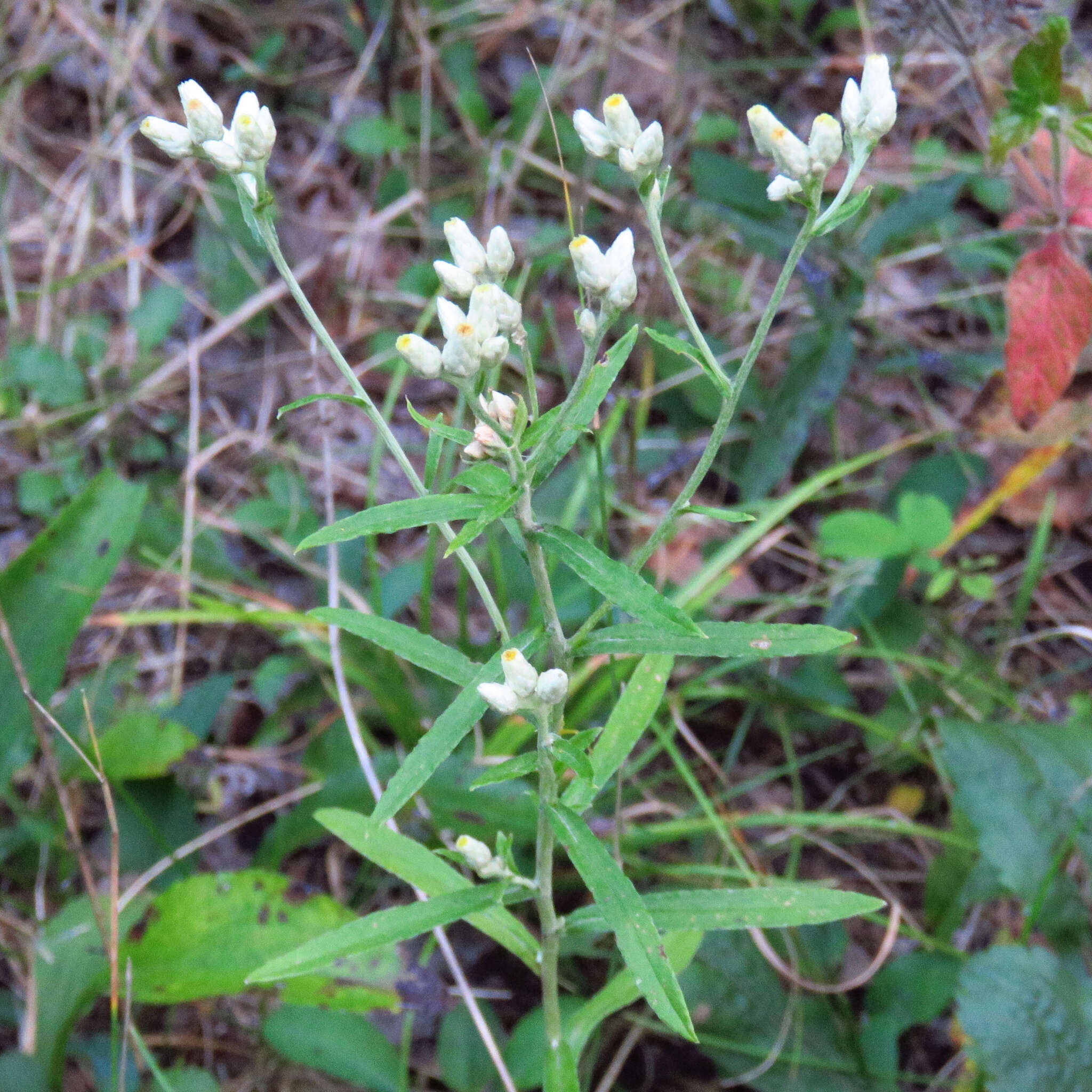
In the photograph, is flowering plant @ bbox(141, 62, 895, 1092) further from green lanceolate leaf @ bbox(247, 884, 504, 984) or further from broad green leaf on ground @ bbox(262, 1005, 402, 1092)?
broad green leaf on ground @ bbox(262, 1005, 402, 1092)

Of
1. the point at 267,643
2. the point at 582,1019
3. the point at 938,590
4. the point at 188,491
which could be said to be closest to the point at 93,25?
the point at 188,491

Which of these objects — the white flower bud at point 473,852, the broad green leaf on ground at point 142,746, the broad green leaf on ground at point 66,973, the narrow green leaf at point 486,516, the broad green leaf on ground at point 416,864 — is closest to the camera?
the narrow green leaf at point 486,516

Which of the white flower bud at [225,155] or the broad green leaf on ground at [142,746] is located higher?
the white flower bud at [225,155]

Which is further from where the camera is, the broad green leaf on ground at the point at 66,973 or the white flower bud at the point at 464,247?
the broad green leaf on ground at the point at 66,973

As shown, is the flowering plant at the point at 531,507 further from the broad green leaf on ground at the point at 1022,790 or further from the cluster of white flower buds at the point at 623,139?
the broad green leaf on ground at the point at 1022,790

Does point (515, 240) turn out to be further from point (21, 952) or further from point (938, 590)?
point (21, 952)

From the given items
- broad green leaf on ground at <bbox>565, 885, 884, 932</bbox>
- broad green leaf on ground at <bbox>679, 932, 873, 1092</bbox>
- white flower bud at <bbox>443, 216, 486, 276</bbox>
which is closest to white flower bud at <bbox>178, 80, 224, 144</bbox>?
white flower bud at <bbox>443, 216, 486, 276</bbox>

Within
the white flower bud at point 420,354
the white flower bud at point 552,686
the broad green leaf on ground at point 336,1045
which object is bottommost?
the broad green leaf on ground at point 336,1045

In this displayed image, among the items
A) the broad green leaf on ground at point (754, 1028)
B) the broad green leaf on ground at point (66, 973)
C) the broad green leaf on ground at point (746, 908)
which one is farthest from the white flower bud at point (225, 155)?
the broad green leaf on ground at point (754, 1028)
